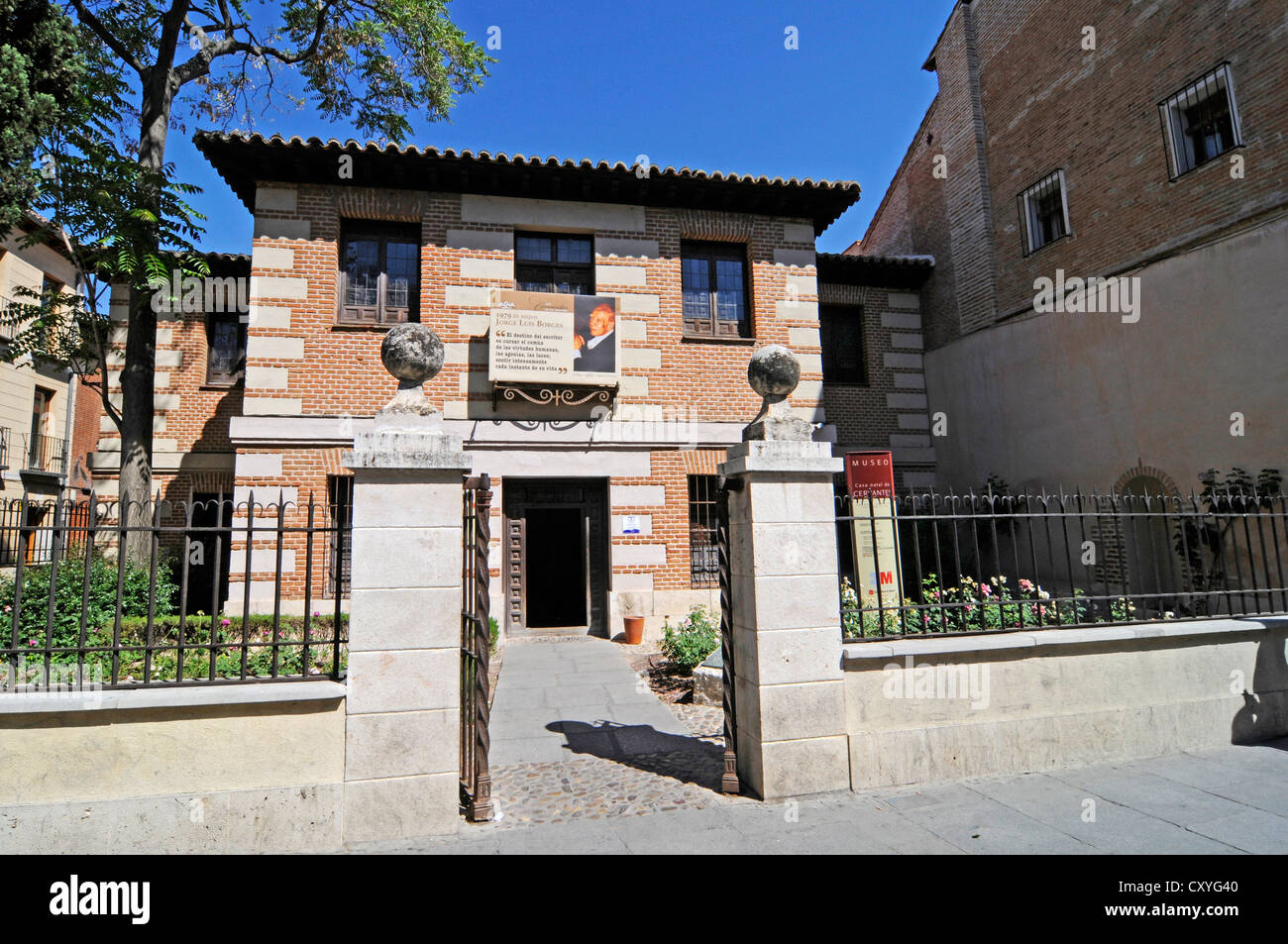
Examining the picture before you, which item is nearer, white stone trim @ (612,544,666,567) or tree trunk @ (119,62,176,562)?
tree trunk @ (119,62,176,562)

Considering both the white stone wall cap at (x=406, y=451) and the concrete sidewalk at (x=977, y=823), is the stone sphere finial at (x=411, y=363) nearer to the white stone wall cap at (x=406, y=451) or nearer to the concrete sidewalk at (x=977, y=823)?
the white stone wall cap at (x=406, y=451)

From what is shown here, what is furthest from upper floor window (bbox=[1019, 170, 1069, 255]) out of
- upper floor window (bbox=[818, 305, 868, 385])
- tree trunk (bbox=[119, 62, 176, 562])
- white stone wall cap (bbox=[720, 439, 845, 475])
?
tree trunk (bbox=[119, 62, 176, 562])

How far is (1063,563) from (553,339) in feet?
31.4

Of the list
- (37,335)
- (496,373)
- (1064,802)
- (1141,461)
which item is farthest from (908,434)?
(37,335)

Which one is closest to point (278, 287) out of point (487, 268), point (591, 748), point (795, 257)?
point (487, 268)

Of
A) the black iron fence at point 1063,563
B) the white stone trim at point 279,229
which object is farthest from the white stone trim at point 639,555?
the white stone trim at point 279,229

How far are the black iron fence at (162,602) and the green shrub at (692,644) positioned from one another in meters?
3.89

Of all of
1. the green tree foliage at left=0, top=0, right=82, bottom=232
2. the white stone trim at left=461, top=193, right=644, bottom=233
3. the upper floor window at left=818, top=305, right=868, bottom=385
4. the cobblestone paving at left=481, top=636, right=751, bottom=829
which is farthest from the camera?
the upper floor window at left=818, top=305, right=868, bottom=385

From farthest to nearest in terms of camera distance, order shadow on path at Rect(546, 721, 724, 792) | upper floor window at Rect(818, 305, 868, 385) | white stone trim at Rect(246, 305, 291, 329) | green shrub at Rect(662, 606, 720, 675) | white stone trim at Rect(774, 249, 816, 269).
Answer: upper floor window at Rect(818, 305, 868, 385)
white stone trim at Rect(774, 249, 816, 269)
white stone trim at Rect(246, 305, 291, 329)
green shrub at Rect(662, 606, 720, 675)
shadow on path at Rect(546, 721, 724, 792)

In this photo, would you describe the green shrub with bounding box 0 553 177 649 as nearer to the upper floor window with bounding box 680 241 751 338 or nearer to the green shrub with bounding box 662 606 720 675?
the green shrub with bounding box 662 606 720 675

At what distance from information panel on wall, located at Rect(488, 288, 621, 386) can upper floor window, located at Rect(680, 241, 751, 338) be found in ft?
5.10

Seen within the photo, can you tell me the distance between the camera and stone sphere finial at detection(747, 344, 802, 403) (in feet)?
15.3

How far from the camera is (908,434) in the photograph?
13.4 meters
